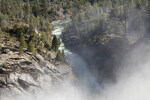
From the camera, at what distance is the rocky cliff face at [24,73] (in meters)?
55.3

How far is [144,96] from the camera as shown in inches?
2527

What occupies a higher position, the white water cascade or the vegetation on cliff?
the vegetation on cliff

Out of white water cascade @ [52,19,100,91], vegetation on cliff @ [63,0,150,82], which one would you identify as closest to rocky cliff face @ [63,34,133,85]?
vegetation on cliff @ [63,0,150,82]

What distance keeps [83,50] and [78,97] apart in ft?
96.4

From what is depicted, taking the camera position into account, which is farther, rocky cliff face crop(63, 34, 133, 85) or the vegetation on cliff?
the vegetation on cliff

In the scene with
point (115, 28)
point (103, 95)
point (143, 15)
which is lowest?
point (103, 95)

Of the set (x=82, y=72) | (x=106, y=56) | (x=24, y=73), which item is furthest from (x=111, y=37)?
(x=24, y=73)

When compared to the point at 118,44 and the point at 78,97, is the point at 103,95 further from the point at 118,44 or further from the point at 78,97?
the point at 118,44

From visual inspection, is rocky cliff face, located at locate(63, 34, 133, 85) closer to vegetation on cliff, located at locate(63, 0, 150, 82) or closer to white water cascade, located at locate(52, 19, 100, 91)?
vegetation on cliff, located at locate(63, 0, 150, 82)

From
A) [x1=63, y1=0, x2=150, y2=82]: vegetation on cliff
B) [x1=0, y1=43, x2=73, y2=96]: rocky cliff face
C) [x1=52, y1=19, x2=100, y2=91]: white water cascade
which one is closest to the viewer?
[x1=0, y1=43, x2=73, y2=96]: rocky cliff face

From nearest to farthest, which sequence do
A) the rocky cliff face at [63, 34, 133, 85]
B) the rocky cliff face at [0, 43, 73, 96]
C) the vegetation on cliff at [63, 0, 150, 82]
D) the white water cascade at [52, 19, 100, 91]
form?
1. the rocky cliff face at [0, 43, 73, 96]
2. the rocky cliff face at [63, 34, 133, 85]
3. the white water cascade at [52, 19, 100, 91]
4. the vegetation on cliff at [63, 0, 150, 82]

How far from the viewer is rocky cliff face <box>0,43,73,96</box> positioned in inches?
2179

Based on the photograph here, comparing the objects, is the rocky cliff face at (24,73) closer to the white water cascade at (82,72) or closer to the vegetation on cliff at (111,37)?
the white water cascade at (82,72)

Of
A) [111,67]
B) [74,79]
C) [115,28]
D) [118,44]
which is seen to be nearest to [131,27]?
[115,28]
